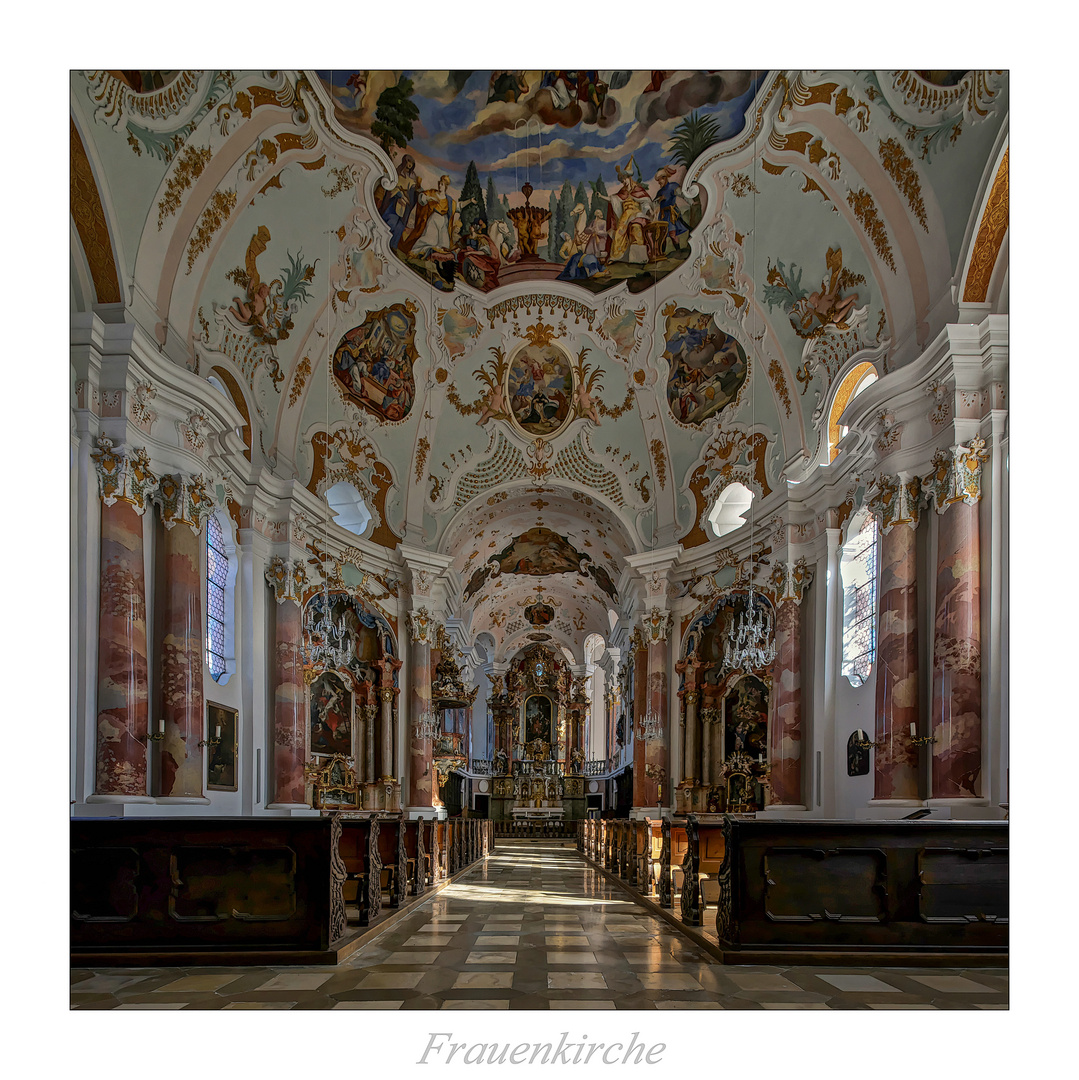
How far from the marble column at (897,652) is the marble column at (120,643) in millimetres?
8757

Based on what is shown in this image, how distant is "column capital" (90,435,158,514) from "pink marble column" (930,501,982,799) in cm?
934

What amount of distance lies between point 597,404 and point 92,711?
13633mm

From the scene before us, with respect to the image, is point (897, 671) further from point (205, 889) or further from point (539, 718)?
point (539, 718)

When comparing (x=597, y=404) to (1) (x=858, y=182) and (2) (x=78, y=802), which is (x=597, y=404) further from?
(2) (x=78, y=802)

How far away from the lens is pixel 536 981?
5965 millimetres

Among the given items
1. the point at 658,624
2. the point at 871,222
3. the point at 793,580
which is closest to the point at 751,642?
the point at 793,580

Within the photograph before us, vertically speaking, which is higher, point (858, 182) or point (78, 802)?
point (858, 182)

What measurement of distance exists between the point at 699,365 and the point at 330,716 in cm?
1051

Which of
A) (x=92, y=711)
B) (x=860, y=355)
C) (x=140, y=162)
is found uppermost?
(x=140, y=162)

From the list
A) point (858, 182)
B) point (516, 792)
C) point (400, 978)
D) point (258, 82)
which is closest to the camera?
point (400, 978)

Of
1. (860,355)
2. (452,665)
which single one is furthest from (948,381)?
(452,665)

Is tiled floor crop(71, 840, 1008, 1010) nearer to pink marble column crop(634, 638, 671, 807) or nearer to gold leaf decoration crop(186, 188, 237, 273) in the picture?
gold leaf decoration crop(186, 188, 237, 273)

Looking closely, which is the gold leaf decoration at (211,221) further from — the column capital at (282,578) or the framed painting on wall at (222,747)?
the framed painting on wall at (222,747)

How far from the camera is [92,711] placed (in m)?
10.3
